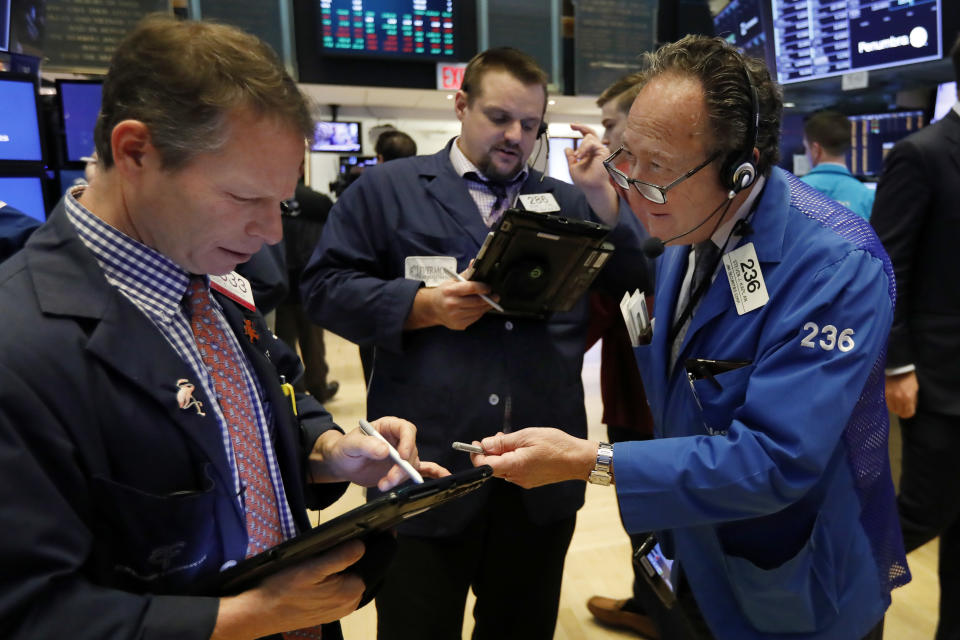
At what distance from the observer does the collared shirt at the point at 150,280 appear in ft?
3.05

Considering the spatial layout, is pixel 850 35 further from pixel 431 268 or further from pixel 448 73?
pixel 431 268

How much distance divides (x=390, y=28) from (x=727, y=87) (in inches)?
192

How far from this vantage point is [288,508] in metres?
1.16

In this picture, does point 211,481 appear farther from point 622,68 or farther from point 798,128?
point 622,68

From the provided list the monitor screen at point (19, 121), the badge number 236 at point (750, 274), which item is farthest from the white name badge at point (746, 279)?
the monitor screen at point (19, 121)

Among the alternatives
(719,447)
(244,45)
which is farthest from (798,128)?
(244,45)

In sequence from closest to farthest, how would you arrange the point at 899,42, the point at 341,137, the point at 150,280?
the point at 150,280
the point at 899,42
the point at 341,137

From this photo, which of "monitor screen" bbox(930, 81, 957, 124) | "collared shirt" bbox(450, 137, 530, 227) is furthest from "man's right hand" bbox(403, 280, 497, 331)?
"monitor screen" bbox(930, 81, 957, 124)

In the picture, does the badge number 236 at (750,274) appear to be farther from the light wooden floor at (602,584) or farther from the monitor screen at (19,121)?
the monitor screen at (19,121)

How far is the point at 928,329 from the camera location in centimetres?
231

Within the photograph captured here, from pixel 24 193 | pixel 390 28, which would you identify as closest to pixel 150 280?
pixel 24 193

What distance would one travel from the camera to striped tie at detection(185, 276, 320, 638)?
3.42 ft

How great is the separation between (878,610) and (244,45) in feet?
4.88

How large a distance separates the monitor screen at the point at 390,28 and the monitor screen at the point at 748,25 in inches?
84.5
